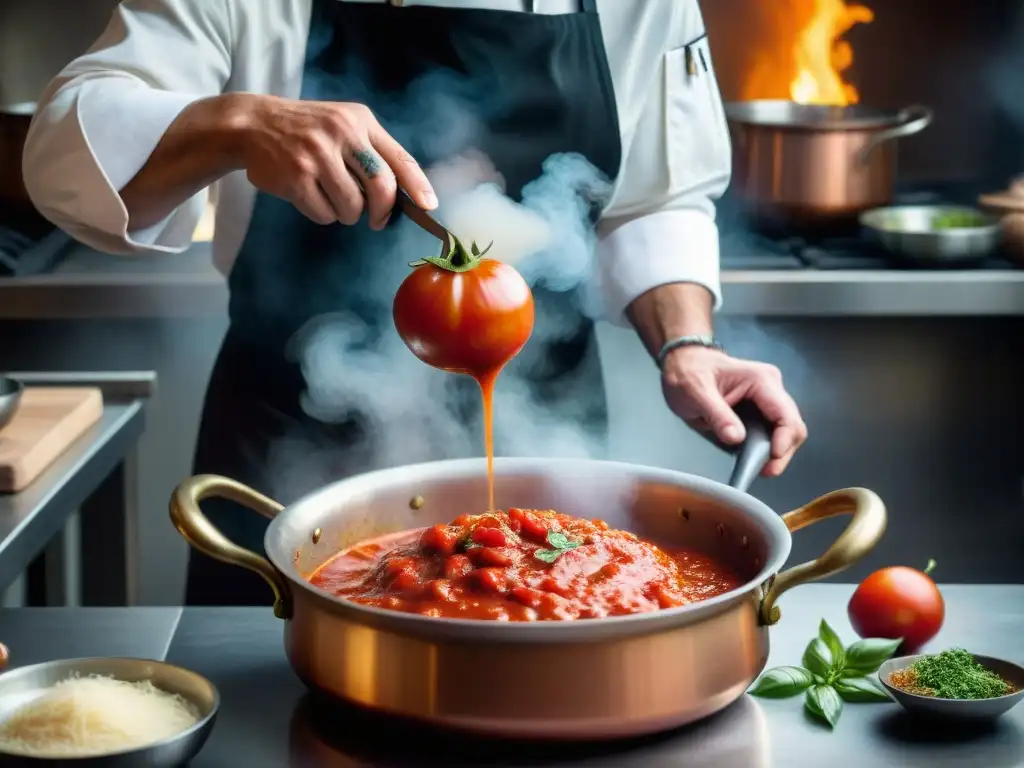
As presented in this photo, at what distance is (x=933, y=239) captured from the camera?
2.66 m

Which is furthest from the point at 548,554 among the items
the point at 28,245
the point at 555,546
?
the point at 28,245

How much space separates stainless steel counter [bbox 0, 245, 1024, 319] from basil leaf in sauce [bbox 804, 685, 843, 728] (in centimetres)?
157

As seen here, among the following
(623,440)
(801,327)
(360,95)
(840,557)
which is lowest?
(623,440)

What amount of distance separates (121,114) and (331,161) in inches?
16.1

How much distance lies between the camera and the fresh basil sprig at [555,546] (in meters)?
1.22

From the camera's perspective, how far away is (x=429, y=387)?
7.00 ft

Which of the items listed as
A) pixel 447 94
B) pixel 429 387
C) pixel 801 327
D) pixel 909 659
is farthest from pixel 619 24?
pixel 909 659

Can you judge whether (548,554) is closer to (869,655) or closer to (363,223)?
(869,655)

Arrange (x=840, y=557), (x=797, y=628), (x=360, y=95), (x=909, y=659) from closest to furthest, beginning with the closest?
(x=840, y=557) → (x=909, y=659) → (x=797, y=628) → (x=360, y=95)

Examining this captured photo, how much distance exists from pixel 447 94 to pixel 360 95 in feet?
0.44

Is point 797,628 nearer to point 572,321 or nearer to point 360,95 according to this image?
point 572,321

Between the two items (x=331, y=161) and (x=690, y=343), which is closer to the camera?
(x=331, y=161)

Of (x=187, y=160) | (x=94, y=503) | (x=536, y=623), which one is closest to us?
(x=536, y=623)

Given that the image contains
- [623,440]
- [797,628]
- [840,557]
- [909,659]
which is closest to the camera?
[840,557]
